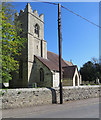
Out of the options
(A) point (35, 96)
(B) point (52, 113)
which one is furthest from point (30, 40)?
(B) point (52, 113)

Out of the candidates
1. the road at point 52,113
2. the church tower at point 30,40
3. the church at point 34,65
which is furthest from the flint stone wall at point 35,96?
the church tower at point 30,40

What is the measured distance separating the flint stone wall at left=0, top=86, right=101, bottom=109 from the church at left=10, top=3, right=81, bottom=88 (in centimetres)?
978

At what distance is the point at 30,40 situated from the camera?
79.4 ft

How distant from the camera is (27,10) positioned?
2458cm

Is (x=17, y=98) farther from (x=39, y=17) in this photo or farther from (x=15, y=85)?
(x=39, y=17)

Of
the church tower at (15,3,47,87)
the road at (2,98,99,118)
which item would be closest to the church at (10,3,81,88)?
the church tower at (15,3,47,87)

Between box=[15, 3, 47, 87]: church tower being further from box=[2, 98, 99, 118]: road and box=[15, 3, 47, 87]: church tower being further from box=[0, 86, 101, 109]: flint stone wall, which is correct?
box=[2, 98, 99, 118]: road

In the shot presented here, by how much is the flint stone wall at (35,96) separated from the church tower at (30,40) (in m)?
11.9

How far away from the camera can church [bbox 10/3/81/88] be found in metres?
22.8

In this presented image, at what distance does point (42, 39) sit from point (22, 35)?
16.4 ft

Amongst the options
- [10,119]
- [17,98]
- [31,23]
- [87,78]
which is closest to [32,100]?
[17,98]

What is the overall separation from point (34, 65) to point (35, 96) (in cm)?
1450

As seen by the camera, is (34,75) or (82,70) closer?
(34,75)

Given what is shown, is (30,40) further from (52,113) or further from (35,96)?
(52,113)
